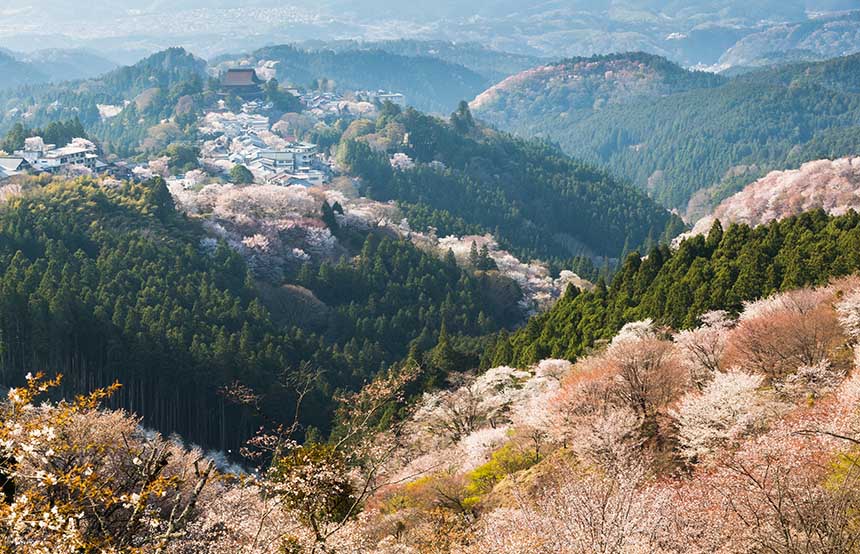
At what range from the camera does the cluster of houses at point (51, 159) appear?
8412cm

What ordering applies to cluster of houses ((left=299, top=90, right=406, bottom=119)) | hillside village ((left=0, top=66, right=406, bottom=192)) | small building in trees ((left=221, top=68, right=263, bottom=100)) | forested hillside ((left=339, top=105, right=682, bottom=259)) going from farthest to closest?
cluster of houses ((left=299, top=90, right=406, bottom=119)) → small building in trees ((left=221, top=68, right=263, bottom=100)) → forested hillside ((left=339, top=105, right=682, bottom=259)) → hillside village ((left=0, top=66, right=406, bottom=192))

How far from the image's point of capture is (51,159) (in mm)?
89750

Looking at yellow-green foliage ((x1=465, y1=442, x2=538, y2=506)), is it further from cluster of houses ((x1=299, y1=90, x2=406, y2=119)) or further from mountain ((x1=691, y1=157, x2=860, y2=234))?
cluster of houses ((x1=299, y1=90, x2=406, y2=119))

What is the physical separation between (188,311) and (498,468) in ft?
108

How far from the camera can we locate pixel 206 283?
63.6m

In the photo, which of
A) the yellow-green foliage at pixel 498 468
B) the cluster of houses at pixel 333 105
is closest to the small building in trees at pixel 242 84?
the cluster of houses at pixel 333 105

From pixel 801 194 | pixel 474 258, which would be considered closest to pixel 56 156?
pixel 474 258

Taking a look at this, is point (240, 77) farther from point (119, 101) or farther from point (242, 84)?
point (119, 101)

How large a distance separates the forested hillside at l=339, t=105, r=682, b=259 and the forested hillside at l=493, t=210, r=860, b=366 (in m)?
56.8

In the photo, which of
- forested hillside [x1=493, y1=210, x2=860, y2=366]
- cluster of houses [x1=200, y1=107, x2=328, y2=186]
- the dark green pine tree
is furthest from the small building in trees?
forested hillside [x1=493, y1=210, x2=860, y2=366]

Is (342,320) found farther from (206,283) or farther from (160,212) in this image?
(160,212)

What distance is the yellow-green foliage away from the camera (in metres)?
28.9

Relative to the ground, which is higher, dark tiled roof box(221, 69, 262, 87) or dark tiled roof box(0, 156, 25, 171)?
dark tiled roof box(0, 156, 25, 171)

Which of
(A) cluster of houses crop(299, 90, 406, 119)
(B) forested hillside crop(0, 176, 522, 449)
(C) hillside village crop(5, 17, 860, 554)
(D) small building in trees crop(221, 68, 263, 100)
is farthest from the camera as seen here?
(A) cluster of houses crop(299, 90, 406, 119)
